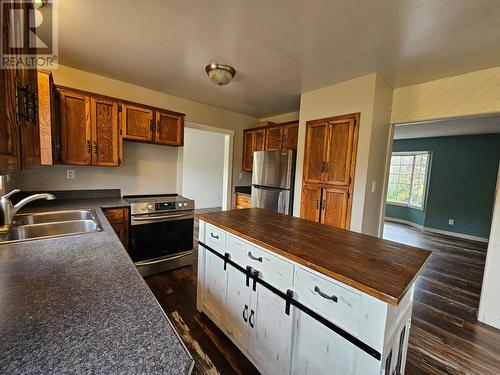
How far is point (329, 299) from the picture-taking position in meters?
1.02

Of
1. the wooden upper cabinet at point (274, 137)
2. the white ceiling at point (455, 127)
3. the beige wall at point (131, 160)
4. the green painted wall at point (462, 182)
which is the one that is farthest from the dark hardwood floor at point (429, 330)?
the white ceiling at point (455, 127)

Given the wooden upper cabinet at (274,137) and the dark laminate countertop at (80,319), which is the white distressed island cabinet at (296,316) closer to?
the dark laminate countertop at (80,319)

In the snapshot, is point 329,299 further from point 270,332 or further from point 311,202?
point 311,202

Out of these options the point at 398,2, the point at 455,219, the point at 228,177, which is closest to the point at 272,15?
the point at 398,2

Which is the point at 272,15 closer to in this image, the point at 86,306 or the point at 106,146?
the point at 86,306

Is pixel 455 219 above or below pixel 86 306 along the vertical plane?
below

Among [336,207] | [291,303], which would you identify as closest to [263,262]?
[291,303]

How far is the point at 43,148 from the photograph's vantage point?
2004 millimetres

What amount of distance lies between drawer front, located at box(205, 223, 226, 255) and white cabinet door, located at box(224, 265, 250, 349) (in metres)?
0.17

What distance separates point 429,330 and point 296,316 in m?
1.71

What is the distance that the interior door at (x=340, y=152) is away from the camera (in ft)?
8.56

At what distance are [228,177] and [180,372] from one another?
3.89m

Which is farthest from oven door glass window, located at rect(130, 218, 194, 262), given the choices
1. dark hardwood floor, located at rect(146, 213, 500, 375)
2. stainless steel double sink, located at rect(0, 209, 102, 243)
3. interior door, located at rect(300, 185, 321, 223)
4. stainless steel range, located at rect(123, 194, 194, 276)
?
interior door, located at rect(300, 185, 321, 223)

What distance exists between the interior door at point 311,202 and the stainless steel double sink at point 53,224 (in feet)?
7.89
